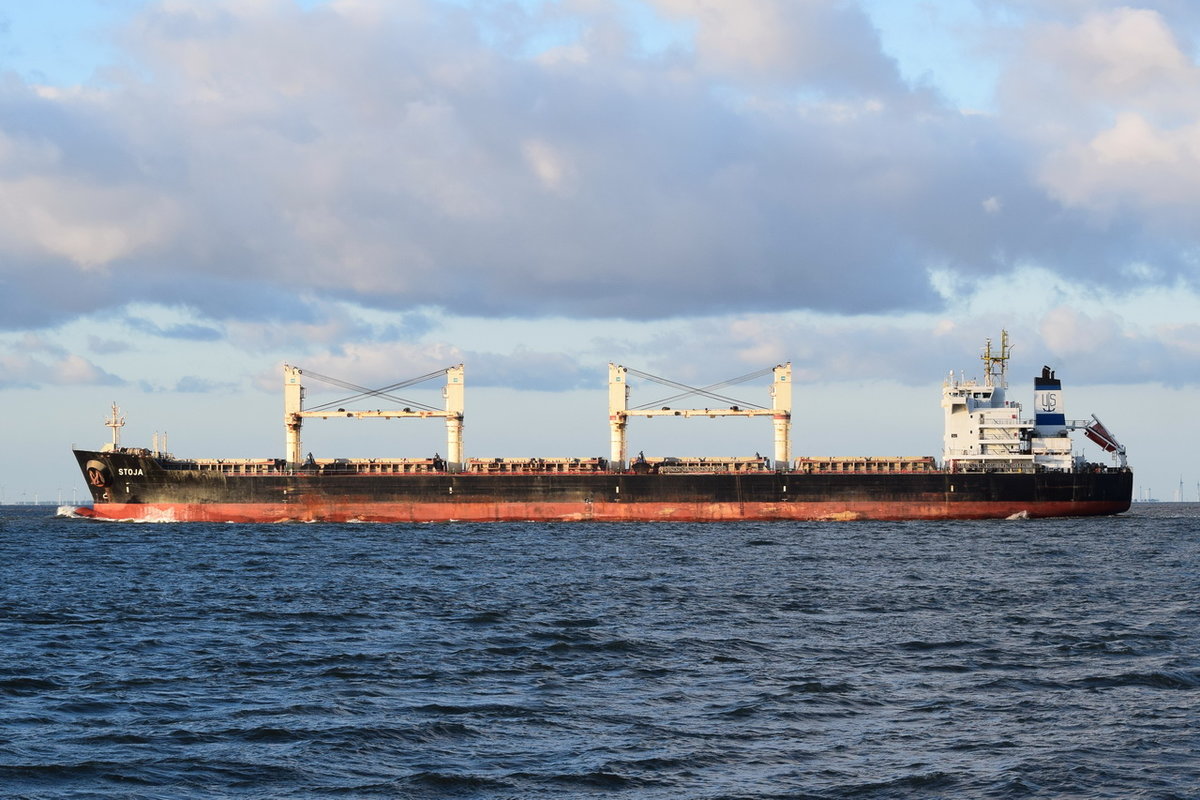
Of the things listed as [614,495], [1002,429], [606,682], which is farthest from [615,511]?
[606,682]

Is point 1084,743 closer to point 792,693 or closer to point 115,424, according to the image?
point 792,693

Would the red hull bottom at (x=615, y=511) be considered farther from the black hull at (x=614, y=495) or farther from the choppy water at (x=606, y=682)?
the choppy water at (x=606, y=682)

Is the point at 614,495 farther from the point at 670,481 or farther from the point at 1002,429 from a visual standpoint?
the point at 1002,429

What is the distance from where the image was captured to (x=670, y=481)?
7875 cm

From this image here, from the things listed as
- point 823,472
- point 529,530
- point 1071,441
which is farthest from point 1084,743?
point 1071,441

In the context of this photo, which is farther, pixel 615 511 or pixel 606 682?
pixel 615 511

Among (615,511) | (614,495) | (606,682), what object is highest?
(614,495)

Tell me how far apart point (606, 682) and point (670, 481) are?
5611 cm

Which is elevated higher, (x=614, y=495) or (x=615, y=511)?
(x=614, y=495)

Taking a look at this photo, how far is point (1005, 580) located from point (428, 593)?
64.5 feet

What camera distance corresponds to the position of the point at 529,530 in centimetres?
7281

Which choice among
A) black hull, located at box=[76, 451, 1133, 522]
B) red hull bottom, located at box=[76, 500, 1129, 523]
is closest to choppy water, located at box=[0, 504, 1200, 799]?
black hull, located at box=[76, 451, 1133, 522]

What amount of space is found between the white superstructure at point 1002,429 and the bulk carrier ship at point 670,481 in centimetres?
10

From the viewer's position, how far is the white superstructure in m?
81.2
